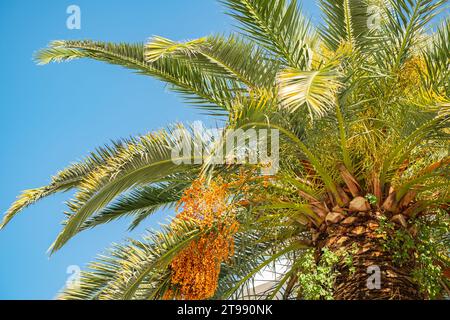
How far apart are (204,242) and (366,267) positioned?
74.5 inches

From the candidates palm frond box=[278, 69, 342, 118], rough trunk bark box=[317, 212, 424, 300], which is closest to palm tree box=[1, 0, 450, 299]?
A: rough trunk bark box=[317, 212, 424, 300]

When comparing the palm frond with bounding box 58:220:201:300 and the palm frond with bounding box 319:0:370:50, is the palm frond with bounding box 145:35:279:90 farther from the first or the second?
the palm frond with bounding box 58:220:201:300

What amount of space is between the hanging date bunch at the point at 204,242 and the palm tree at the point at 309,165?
0.02m

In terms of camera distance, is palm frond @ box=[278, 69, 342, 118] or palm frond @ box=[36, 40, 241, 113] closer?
palm frond @ box=[278, 69, 342, 118]

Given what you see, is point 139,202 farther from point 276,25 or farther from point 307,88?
point 307,88

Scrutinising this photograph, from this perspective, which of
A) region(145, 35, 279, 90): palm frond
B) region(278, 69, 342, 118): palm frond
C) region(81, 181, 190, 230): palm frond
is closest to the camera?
region(278, 69, 342, 118): palm frond

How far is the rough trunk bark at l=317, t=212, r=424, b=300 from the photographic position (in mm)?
7082

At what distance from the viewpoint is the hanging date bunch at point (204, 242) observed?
7043 mm

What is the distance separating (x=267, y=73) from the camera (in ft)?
23.6

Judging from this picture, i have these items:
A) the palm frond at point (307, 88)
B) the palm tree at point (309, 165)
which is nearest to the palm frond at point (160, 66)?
the palm tree at point (309, 165)

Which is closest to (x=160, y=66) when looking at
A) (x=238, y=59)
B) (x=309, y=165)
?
(x=238, y=59)

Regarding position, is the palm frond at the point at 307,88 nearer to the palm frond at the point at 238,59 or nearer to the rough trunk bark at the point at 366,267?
the palm frond at the point at 238,59

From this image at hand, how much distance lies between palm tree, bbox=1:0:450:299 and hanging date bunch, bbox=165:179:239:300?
0.02 meters

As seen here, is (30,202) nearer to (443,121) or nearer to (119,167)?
(119,167)
